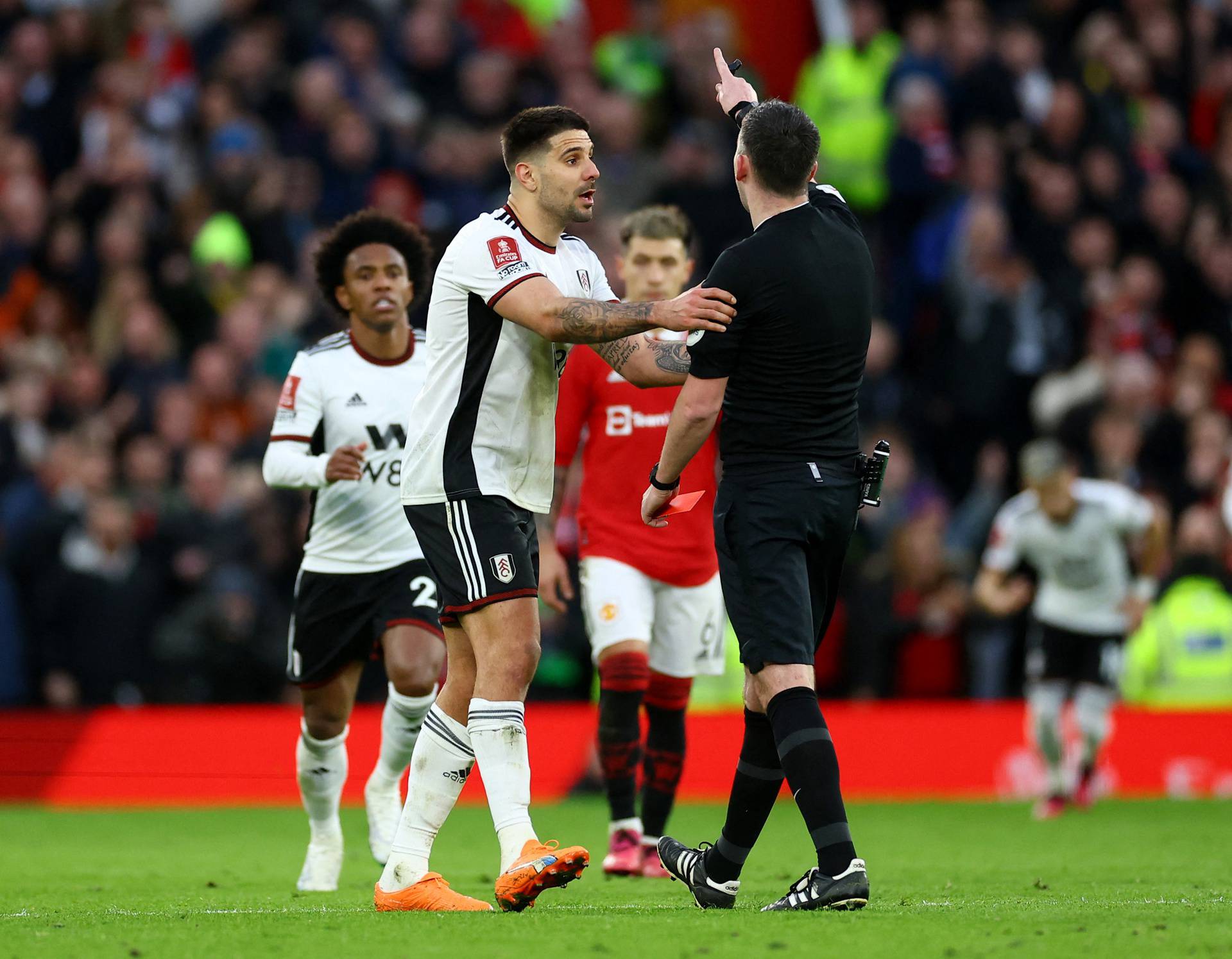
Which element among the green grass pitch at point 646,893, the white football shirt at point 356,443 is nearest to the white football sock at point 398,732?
the green grass pitch at point 646,893

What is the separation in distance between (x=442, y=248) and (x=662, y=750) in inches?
290

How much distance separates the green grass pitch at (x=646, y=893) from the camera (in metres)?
5.52

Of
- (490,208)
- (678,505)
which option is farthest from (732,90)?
(490,208)

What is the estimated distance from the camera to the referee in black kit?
6324 mm

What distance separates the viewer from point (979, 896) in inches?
285

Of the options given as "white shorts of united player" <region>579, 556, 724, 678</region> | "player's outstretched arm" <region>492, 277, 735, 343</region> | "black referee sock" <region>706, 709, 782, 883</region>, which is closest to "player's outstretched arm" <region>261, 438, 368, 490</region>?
"white shorts of united player" <region>579, 556, 724, 678</region>

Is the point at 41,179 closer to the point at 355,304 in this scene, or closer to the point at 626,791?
the point at 355,304

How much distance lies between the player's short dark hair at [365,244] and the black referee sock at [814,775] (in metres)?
3.56

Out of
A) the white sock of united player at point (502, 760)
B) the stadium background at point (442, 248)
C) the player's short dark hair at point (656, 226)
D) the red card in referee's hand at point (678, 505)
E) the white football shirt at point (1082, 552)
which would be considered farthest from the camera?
the stadium background at point (442, 248)

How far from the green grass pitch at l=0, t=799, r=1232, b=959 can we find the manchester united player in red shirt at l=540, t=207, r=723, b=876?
57 centimetres

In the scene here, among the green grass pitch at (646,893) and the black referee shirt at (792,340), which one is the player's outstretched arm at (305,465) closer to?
the green grass pitch at (646,893)

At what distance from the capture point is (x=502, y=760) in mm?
6531

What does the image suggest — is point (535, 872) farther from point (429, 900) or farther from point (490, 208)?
point (490, 208)

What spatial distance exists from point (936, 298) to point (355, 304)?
8995 millimetres
